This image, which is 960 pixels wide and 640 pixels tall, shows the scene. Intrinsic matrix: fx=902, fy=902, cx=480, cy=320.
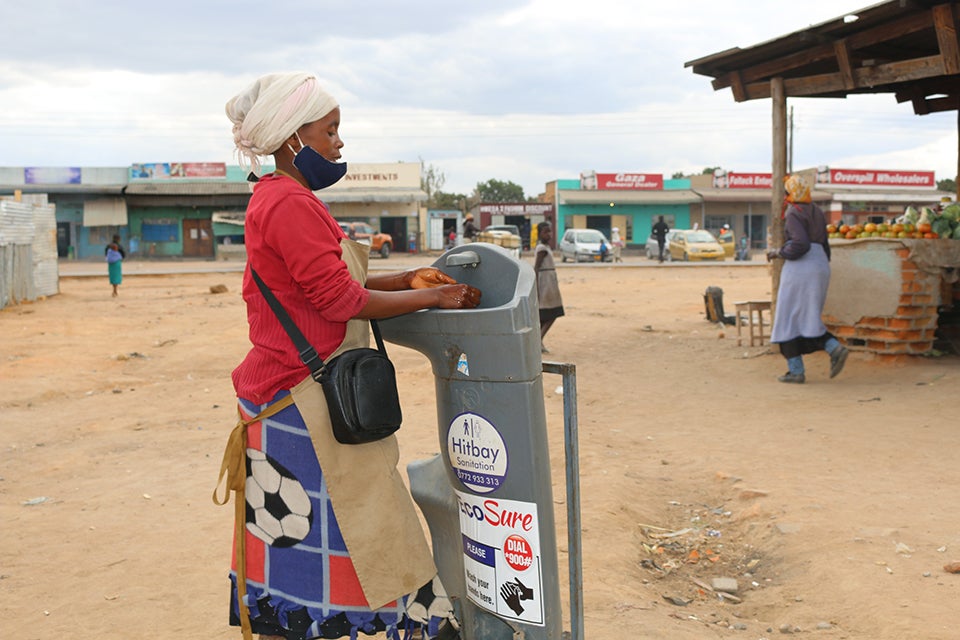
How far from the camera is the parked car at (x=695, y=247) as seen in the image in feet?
103

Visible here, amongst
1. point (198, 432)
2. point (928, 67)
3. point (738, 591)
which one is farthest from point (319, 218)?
point (928, 67)

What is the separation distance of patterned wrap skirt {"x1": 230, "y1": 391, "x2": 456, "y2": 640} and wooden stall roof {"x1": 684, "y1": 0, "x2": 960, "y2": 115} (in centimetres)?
639

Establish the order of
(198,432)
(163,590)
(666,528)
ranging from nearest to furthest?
(163,590), (666,528), (198,432)

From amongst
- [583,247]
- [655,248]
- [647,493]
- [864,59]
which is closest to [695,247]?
[655,248]

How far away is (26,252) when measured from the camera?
59.1ft

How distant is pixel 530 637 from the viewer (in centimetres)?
228

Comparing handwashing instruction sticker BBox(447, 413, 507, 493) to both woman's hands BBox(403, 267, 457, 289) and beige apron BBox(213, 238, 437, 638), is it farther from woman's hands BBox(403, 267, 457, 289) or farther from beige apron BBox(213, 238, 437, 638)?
woman's hands BBox(403, 267, 457, 289)

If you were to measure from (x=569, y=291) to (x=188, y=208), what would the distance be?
86.3 feet

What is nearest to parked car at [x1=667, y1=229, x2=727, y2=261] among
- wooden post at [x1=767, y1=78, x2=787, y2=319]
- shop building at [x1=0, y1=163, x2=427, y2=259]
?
shop building at [x1=0, y1=163, x2=427, y2=259]

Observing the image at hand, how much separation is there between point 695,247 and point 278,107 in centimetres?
3069

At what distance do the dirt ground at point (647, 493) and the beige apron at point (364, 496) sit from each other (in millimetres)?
A: 1132

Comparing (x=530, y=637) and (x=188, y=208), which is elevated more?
(x=188, y=208)

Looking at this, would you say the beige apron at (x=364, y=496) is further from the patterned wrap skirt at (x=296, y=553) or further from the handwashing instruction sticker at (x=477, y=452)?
the handwashing instruction sticker at (x=477, y=452)

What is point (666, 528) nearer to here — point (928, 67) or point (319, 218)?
point (319, 218)
